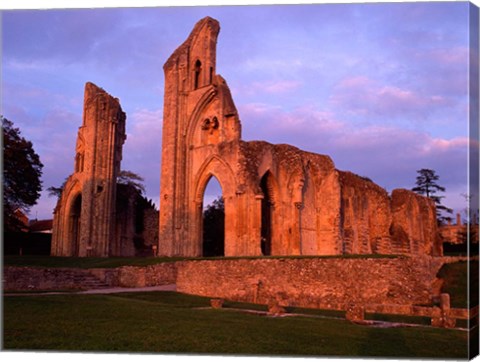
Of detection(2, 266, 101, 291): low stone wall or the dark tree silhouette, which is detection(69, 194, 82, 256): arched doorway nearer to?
the dark tree silhouette

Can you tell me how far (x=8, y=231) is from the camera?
1241 inches

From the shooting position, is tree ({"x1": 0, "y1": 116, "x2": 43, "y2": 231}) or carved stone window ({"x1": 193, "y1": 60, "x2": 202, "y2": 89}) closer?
tree ({"x1": 0, "y1": 116, "x2": 43, "y2": 231})

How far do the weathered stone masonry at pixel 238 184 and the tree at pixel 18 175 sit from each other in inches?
302

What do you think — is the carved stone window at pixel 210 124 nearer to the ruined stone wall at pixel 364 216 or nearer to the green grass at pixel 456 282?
the ruined stone wall at pixel 364 216

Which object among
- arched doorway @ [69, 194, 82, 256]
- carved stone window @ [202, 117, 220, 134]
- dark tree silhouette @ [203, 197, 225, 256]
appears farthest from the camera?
dark tree silhouette @ [203, 197, 225, 256]

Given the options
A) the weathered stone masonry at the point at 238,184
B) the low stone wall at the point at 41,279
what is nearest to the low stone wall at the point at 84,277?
the low stone wall at the point at 41,279

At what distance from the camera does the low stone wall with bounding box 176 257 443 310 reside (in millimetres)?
13602

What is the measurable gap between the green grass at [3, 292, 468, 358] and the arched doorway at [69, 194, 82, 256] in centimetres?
2287

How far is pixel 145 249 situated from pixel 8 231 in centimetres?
880

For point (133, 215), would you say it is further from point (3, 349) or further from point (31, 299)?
point (3, 349)

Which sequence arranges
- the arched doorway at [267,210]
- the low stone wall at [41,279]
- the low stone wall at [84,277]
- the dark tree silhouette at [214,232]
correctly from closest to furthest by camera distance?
1. the low stone wall at [41,279]
2. the low stone wall at [84,277]
3. the arched doorway at [267,210]
4. the dark tree silhouette at [214,232]

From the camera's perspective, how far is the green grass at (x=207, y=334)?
8.57 m

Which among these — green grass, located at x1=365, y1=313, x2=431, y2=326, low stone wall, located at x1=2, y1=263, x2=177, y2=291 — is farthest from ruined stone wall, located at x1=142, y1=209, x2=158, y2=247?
green grass, located at x1=365, y1=313, x2=431, y2=326

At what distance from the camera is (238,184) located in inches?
1002
